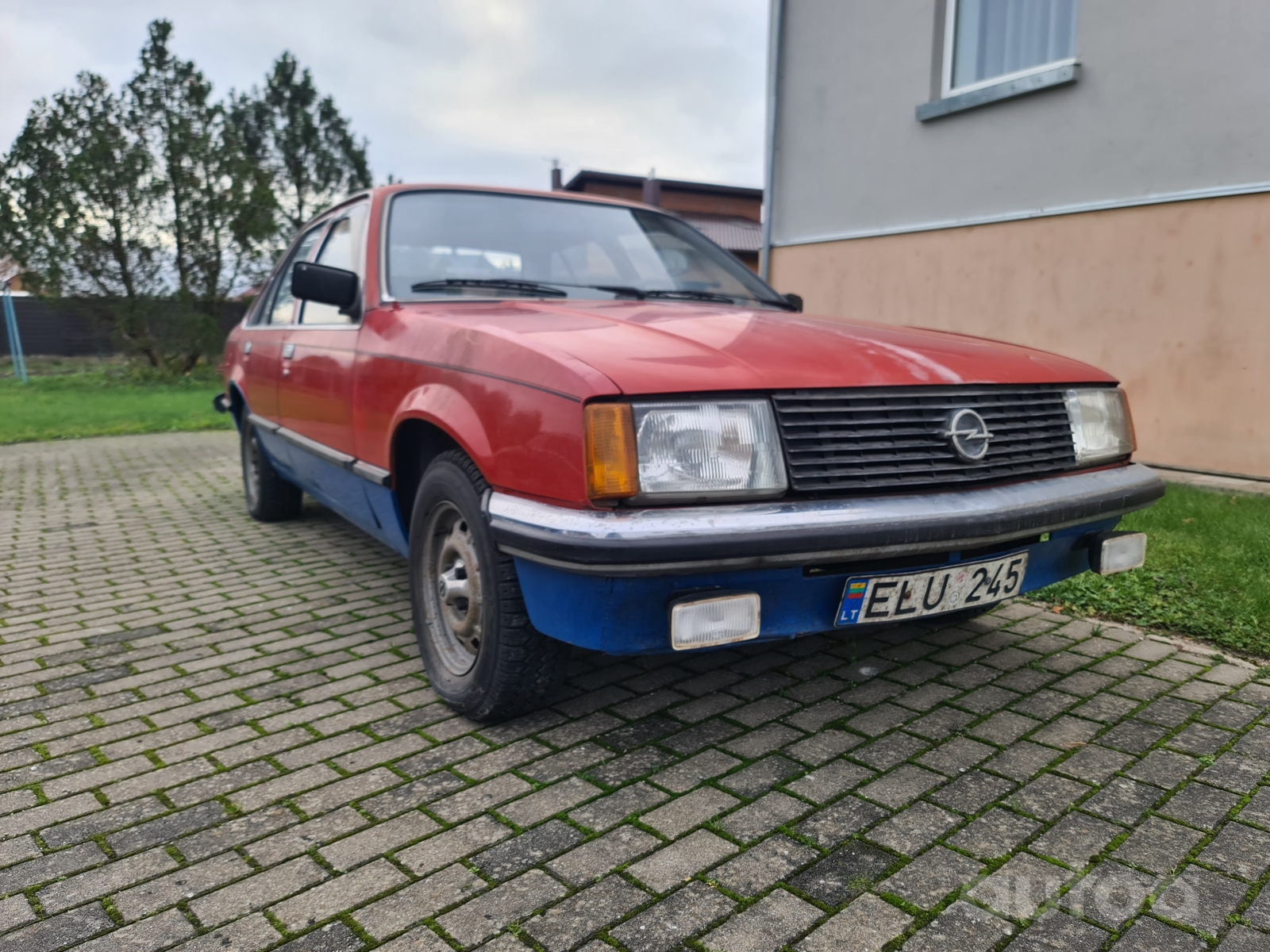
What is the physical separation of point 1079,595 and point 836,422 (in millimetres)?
2157

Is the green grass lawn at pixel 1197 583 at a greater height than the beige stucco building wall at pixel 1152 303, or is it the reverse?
the beige stucco building wall at pixel 1152 303

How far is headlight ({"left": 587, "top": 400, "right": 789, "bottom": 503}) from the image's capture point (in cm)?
207

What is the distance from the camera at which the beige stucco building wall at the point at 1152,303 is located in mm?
5535

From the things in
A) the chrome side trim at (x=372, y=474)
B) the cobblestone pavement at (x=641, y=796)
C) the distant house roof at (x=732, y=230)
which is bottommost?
the cobblestone pavement at (x=641, y=796)

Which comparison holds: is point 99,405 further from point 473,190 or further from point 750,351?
point 750,351

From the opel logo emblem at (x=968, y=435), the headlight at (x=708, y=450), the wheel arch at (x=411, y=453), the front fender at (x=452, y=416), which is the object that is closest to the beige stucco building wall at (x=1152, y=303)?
the opel logo emblem at (x=968, y=435)

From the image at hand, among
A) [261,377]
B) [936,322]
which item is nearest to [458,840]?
[261,377]

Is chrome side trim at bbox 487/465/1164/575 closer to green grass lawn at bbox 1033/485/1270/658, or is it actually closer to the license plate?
the license plate

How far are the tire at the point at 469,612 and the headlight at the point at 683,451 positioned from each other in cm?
48

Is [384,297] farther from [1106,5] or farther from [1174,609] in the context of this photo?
[1106,5]

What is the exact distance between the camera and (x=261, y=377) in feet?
15.7

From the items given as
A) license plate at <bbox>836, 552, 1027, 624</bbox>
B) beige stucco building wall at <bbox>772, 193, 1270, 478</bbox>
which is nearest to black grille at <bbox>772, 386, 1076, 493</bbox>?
license plate at <bbox>836, 552, 1027, 624</bbox>

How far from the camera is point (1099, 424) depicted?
2873mm

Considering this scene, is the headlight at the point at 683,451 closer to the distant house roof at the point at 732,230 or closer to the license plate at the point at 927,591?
the license plate at the point at 927,591
